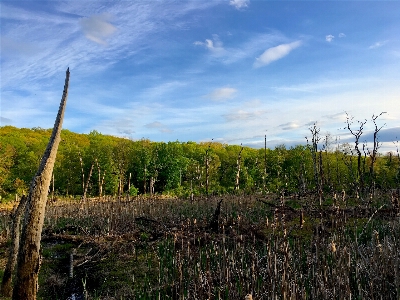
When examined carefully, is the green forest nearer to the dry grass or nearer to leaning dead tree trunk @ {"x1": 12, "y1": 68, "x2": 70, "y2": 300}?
the dry grass

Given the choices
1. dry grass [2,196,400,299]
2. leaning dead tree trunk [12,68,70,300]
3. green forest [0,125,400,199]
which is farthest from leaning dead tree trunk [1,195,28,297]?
green forest [0,125,400,199]

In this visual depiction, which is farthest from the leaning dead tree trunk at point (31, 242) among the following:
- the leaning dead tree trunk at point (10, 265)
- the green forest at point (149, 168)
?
the green forest at point (149, 168)

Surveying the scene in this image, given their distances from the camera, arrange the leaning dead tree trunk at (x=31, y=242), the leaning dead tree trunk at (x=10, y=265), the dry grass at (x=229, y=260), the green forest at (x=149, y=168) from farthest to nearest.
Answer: the green forest at (x=149, y=168), the leaning dead tree trunk at (x=10, y=265), the leaning dead tree trunk at (x=31, y=242), the dry grass at (x=229, y=260)

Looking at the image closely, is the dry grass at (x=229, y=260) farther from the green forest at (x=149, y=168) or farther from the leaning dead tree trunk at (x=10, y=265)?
the green forest at (x=149, y=168)

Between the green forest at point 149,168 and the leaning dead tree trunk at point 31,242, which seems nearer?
the leaning dead tree trunk at point 31,242

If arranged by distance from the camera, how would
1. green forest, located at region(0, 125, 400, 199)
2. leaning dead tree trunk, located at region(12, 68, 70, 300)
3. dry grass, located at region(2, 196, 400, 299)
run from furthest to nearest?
green forest, located at region(0, 125, 400, 199) → leaning dead tree trunk, located at region(12, 68, 70, 300) → dry grass, located at region(2, 196, 400, 299)

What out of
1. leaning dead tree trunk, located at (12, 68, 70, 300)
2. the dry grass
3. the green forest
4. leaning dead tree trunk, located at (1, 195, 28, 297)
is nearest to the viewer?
the dry grass

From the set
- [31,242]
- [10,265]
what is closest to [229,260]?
[31,242]

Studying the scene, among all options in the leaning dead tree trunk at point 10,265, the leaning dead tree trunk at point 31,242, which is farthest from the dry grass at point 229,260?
the leaning dead tree trunk at point 31,242

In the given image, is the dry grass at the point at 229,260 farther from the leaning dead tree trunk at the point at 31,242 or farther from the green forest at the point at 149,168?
the green forest at the point at 149,168

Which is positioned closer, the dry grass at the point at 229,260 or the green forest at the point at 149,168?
the dry grass at the point at 229,260

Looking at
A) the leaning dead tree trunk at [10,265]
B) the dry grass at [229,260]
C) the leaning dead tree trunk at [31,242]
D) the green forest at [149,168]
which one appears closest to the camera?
the dry grass at [229,260]

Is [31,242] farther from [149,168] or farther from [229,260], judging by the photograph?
[149,168]

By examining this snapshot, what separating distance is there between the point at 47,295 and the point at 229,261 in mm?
4244
